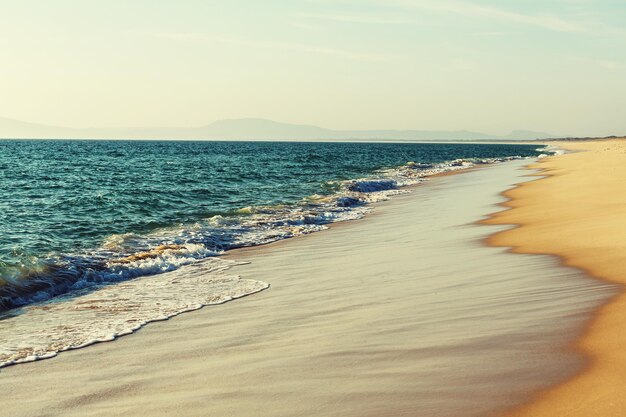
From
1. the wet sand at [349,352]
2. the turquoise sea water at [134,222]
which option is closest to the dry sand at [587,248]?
the wet sand at [349,352]

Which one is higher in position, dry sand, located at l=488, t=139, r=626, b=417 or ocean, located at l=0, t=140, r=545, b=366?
dry sand, located at l=488, t=139, r=626, b=417

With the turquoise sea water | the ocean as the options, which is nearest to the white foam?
the ocean

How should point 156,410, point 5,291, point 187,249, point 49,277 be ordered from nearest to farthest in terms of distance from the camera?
point 156,410 → point 5,291 → point 49,277 → point 187,249

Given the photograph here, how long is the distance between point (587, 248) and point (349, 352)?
22.5ft

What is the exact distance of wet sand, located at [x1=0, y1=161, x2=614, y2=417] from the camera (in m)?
4.91

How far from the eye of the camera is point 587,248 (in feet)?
36.6

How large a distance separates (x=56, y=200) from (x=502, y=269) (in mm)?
20020

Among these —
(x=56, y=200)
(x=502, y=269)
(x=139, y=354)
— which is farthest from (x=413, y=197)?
(x=139, y=354)

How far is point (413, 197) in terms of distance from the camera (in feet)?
89.0

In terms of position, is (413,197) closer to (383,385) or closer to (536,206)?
(536,206)

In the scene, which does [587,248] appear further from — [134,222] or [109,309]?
[134,222]

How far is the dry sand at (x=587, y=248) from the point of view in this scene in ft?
15.0

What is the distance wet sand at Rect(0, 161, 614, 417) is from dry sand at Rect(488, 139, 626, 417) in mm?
208

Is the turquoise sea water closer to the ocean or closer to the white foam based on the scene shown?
the ocean
